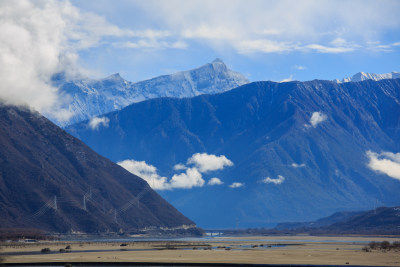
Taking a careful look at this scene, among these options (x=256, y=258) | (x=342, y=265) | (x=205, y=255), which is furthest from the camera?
(x=205, y=255)

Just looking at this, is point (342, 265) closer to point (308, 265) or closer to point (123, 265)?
point (308, 265)

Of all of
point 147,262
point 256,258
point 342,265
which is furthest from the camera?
point 256,258

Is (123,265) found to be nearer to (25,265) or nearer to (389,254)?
(25,265)

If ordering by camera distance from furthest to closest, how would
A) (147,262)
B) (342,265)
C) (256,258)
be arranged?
(256,258) < (147,262) < (342,265)

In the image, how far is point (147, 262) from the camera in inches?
6275

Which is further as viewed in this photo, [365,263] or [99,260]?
[99,260]

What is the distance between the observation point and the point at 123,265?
154 meters

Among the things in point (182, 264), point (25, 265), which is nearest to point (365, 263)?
point (182, 264)

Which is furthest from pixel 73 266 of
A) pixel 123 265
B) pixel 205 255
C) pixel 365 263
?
pixel 365 263

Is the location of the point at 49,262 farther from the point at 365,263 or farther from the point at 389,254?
the point at 389,254

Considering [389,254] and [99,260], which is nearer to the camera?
[99,260]

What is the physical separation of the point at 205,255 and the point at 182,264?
98.2 feet

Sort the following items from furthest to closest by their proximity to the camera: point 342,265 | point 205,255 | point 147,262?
1. point 205,255
2. point 147,262
3. point 342,265

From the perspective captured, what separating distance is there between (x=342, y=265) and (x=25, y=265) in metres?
64.5
